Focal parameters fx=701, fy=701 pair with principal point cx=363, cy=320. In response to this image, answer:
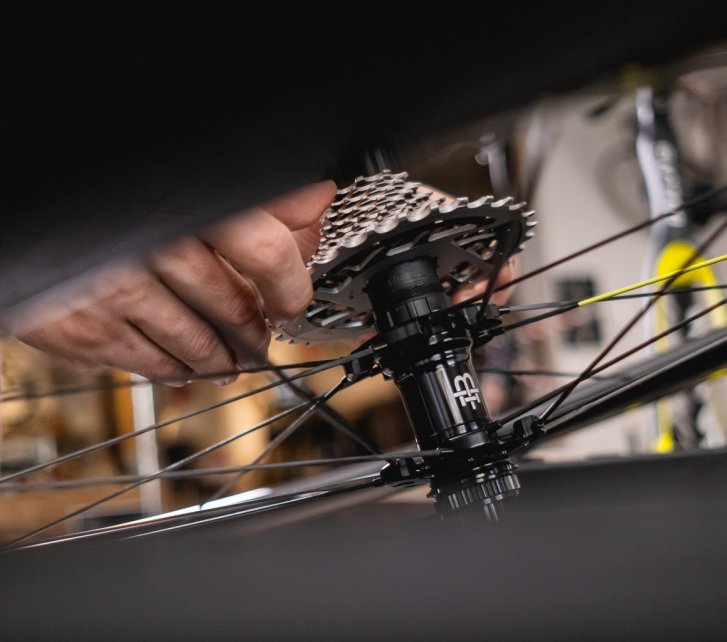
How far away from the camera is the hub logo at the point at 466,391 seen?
0.35 m

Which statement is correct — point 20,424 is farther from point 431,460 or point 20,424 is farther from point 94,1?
point 94,1

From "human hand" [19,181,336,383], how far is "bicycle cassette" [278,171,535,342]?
0.02 metres

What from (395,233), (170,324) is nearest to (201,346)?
(170,324)

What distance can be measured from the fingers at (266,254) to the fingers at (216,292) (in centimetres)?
1

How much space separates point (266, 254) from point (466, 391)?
0.13 m

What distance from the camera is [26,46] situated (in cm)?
14

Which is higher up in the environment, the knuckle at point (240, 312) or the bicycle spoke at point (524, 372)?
the knuckle at point (240, 312)

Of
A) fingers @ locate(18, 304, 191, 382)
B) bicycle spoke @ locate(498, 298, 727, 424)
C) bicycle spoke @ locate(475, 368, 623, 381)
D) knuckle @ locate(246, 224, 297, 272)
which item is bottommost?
bicycle spoke @ locate(498, 298, 727, 424)

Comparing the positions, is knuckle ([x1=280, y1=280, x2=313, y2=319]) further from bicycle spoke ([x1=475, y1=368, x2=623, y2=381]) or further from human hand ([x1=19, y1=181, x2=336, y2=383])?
bicycle spoke ([x1=475, y1=368, x2=623, y2=381])

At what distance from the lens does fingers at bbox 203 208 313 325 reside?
28cm

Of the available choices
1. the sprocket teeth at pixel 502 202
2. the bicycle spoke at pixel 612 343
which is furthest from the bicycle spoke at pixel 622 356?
the sprocket teeth at pixel 502 202

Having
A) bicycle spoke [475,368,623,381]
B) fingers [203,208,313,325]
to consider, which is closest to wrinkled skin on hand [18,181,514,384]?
fingers [203,208,313,325]

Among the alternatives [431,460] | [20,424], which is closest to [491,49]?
[431,460]

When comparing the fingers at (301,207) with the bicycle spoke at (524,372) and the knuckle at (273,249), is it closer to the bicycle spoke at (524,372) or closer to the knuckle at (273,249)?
the knuckle at (273,249)
